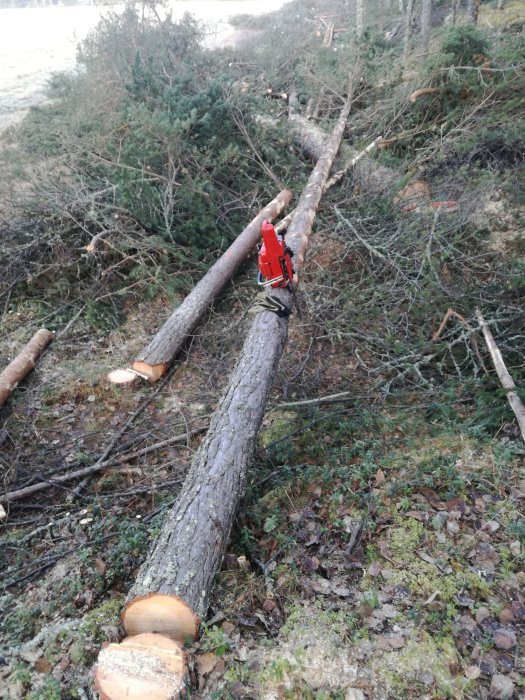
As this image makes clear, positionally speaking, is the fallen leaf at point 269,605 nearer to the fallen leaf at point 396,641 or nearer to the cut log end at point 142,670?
the cut log end at point 142,670

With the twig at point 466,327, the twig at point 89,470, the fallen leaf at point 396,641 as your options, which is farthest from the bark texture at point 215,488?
the twig at point 466,327

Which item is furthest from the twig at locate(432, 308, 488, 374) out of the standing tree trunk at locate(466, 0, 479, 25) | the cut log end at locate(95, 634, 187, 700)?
the standing tree trunk at locate(466, 0, 479, 25)

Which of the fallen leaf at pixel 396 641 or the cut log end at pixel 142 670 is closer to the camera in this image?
the cut log end at pixel 142 670

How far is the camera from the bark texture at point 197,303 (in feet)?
17.3

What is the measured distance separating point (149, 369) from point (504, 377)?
3817 mm

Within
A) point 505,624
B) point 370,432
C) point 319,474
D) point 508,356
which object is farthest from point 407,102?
point 505,624

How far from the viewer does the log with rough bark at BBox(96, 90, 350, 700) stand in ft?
8.29

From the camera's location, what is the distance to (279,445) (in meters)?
4.12

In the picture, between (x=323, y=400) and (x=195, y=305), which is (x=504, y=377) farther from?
(x=195, y=305)

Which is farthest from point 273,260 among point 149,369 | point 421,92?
point 421,92

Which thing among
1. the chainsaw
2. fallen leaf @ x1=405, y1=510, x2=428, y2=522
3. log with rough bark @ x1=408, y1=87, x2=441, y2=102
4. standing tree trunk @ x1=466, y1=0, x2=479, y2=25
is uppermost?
standing tree trunk @ x1=466, y1=0, x2=479, y2=25

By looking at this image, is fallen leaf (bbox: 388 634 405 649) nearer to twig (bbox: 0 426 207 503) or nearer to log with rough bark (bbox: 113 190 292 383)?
twig (bbox: 0 426 207 503)

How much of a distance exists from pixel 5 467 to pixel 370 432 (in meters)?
3.63

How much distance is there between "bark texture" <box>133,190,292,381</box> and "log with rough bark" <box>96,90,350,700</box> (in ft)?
4.43
